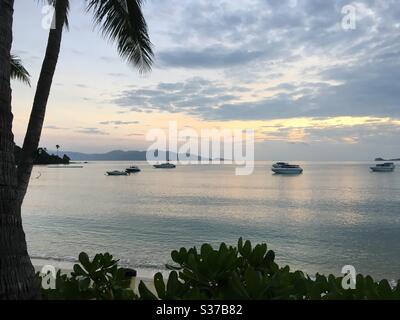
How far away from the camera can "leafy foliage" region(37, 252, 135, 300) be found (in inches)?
124

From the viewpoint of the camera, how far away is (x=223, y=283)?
3055 mm

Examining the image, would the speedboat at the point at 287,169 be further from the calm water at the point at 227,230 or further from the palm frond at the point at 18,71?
the palm frond at the point at 18,71

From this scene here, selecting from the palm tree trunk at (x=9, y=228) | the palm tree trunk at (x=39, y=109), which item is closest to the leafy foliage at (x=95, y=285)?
the palm tree trunk at (x=9, y=228)

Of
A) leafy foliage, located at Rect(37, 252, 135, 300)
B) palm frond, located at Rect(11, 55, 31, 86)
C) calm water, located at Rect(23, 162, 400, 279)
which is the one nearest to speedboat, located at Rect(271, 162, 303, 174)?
calm water, located at Rect(23, 162, 400, 279)

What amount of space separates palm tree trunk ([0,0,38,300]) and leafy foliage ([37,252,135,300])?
0.59 m

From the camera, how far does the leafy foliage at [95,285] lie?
3.15 meters

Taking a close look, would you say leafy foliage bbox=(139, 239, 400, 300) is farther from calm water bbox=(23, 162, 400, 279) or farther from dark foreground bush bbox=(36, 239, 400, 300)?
calm water bbox=(23, 162, 400, 279)

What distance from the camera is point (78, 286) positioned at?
3.22 meters

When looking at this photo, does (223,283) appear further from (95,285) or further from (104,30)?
(104,30)

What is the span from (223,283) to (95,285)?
48.8 inches

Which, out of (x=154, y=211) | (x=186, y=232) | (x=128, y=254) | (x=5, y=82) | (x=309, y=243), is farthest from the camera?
(x=154, y=211)
